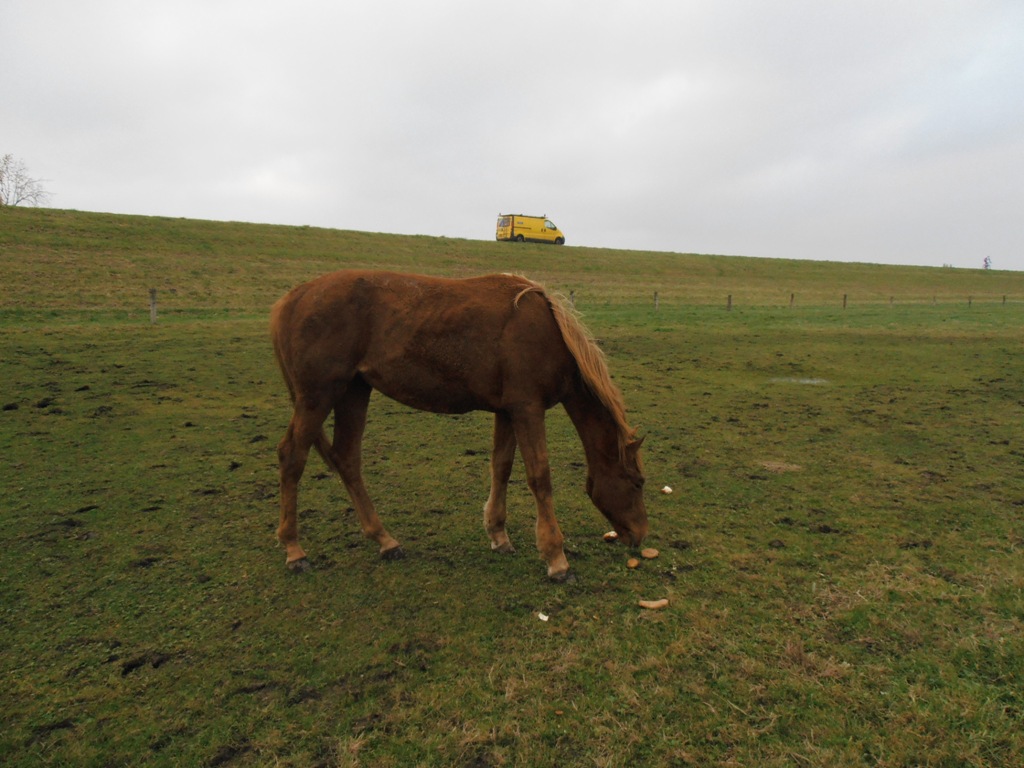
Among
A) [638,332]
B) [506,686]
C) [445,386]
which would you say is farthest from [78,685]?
[638,332]

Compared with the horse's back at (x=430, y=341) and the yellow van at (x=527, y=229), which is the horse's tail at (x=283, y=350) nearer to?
the horse's back at (x=430, y=341)

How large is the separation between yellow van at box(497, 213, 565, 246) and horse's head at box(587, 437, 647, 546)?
53.0m

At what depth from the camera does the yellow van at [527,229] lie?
2182 inches

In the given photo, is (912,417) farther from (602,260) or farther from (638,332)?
(602,260)

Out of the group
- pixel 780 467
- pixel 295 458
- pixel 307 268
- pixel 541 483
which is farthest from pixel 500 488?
pixel 307 268

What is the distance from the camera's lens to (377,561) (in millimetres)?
4367

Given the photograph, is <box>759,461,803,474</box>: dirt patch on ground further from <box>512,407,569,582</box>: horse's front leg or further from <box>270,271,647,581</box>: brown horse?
<box>512,407,569,582</box>: horse's front leg

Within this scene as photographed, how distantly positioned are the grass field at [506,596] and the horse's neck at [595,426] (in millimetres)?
772

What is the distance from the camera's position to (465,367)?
165 inches

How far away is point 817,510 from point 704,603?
6.96 feet

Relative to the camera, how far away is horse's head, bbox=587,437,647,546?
4.32 m

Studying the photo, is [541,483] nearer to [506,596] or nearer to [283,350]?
[506,596]

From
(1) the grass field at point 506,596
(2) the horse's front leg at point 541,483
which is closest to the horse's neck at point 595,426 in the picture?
(2) the horse's front leg at point 541,483

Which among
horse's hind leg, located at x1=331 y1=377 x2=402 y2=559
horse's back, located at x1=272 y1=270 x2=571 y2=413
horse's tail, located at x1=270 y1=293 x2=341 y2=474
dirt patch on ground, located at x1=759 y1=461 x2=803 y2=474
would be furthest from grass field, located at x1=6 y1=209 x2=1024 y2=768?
horse's back, located at x1=272 y1=270 x2=571 y2=413
